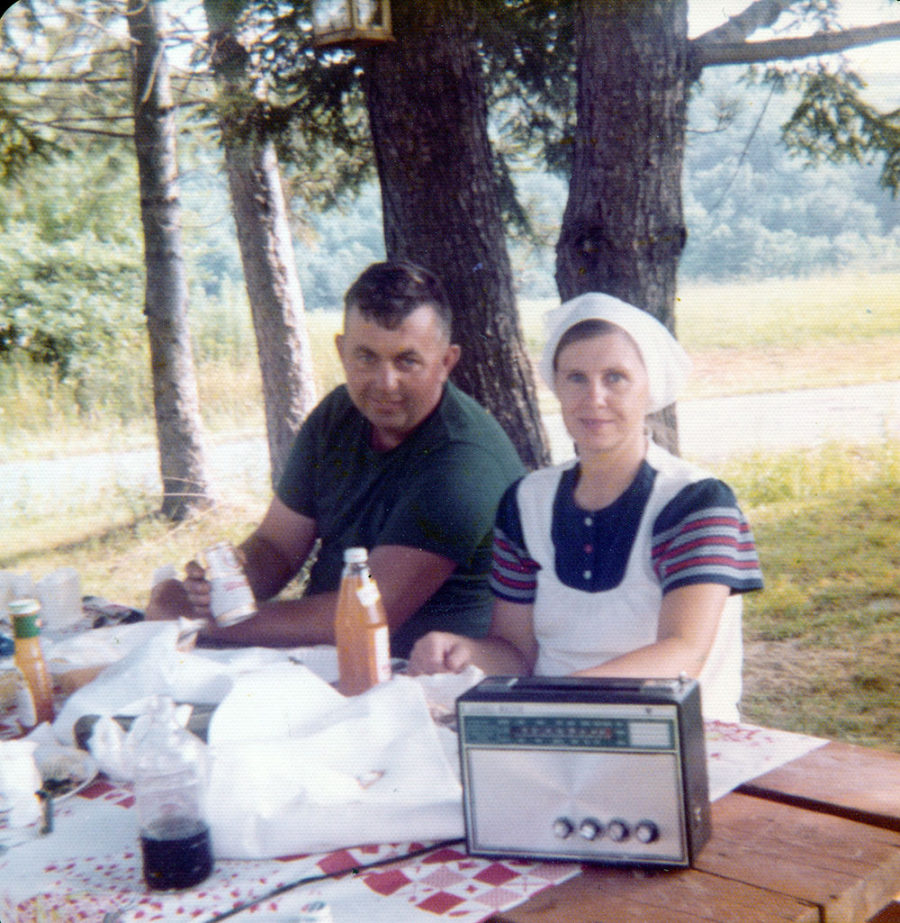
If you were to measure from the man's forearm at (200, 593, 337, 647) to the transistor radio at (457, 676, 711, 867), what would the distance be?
1109 millimetres

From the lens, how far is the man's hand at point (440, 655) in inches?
73.7

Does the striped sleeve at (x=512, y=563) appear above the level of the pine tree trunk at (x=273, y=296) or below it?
below

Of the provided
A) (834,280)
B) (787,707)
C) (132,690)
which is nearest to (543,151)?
(787,707)

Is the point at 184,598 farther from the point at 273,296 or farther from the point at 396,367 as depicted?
the point at 273,296

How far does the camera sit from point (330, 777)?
1.35 metres

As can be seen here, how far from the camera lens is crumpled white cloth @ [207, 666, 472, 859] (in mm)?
1299

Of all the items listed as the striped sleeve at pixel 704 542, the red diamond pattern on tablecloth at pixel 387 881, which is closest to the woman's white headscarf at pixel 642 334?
the striped sleeve at pixel 704 542

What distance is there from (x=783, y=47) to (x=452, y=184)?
1.28 metres

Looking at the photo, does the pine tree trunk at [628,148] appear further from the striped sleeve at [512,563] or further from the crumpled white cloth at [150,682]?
the crumpled white cloth at [150,682]

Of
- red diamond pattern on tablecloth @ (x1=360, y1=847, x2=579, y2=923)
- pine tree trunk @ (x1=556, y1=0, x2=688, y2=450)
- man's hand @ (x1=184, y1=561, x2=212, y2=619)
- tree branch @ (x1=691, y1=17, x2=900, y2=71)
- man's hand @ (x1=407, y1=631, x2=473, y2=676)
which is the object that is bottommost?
red diamond pattern on tablecloth @ (x1=360, y1=847, x2=579, y2=923)

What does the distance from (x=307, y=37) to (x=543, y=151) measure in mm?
1557

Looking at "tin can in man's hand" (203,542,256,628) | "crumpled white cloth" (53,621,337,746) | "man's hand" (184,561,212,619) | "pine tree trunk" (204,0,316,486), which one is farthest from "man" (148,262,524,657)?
"pine tree trunk" (204,0,316,486)

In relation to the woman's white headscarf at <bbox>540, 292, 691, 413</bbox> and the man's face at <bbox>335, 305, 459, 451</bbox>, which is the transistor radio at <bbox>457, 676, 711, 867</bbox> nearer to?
the woman's white headscarf at <bbox>540, 292, 691, 413</bbox>

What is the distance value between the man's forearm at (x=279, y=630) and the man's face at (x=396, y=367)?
53 centimetres
